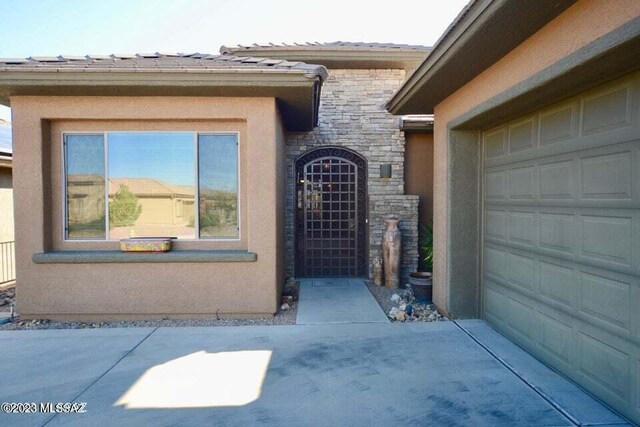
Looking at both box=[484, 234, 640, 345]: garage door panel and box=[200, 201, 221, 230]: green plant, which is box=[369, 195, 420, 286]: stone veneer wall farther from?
box=[200, 201, 221, 230]: green plant

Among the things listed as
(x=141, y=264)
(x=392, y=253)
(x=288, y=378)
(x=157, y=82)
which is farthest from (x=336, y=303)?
(x=157, y=82)

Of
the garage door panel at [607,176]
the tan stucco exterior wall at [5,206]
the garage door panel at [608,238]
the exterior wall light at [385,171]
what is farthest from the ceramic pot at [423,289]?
the tan stucco exterior wall at [5,206]

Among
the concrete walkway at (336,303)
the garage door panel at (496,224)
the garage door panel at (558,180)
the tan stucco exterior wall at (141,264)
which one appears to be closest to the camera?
the garage door panel at (558,180)

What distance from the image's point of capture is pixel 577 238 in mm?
3535

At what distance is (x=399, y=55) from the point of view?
26.7 ft

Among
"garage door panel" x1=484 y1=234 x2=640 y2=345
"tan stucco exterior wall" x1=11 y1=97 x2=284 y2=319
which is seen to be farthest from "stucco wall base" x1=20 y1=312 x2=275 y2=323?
"garage door panel" x1=484 y1=234 x2=640 y2=345

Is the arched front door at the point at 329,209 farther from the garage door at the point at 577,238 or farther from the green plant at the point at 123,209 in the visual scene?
the garage door at the point at 577,238

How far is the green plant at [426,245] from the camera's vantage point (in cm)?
765

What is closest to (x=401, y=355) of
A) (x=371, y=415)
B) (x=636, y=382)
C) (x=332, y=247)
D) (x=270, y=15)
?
(x=371, y=415)

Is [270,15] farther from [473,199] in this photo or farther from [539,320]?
[539,320]

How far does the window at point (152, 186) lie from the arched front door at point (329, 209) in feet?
8.62

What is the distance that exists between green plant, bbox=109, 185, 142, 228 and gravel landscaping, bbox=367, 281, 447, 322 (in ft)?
13.1

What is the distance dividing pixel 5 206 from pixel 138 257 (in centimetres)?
520

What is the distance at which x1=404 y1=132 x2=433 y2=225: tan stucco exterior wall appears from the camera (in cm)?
835
